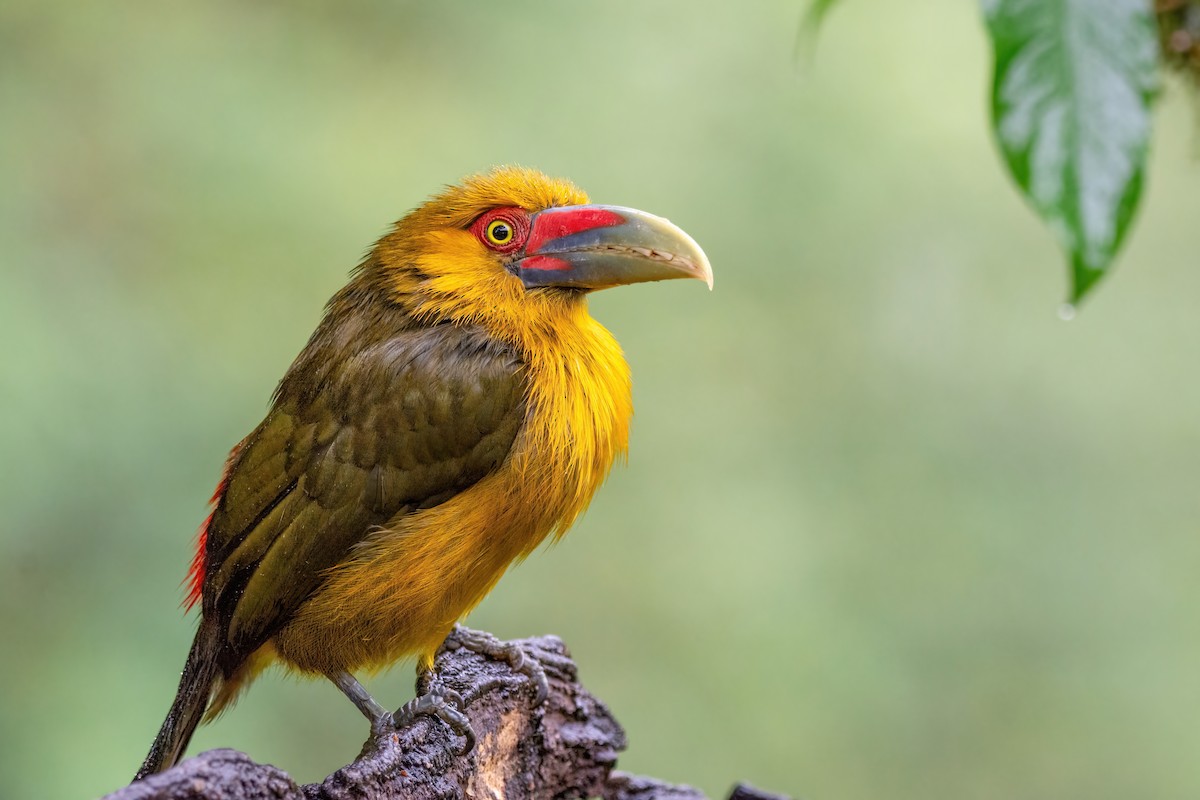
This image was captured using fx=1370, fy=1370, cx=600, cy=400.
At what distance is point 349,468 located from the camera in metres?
2.60

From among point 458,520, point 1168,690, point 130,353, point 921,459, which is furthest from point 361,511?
point 1168,690

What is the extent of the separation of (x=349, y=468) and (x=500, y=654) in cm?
57

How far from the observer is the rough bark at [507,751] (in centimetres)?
237

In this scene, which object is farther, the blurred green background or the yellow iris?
the blurred green background

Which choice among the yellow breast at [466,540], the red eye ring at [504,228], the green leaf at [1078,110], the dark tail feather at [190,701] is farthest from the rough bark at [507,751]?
the green leaf at [1078,110]

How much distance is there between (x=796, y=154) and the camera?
215 inches

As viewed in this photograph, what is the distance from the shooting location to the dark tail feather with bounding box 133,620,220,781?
2.55m

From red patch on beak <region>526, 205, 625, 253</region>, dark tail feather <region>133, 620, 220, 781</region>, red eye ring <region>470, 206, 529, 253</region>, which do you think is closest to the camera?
dark tail feather <region>133, 620, 220, 781</region>

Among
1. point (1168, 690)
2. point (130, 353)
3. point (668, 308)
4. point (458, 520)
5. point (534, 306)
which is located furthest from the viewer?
point (668, 308)

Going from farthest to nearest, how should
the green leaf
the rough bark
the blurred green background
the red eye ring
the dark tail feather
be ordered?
the blurred green background
the red eye ring
the dark tail feather
the rough bark
the green leaf

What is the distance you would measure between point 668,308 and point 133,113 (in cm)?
215

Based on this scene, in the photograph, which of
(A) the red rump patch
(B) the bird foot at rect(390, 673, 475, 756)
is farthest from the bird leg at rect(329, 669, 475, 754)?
(A) the red rump patch

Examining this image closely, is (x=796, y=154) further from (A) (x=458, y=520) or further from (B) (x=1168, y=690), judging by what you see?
(A) (x=458, y=520)

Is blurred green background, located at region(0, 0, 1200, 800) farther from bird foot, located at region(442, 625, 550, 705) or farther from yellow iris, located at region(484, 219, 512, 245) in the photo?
yellow iris, located at region(484, 219, 512, 245)
